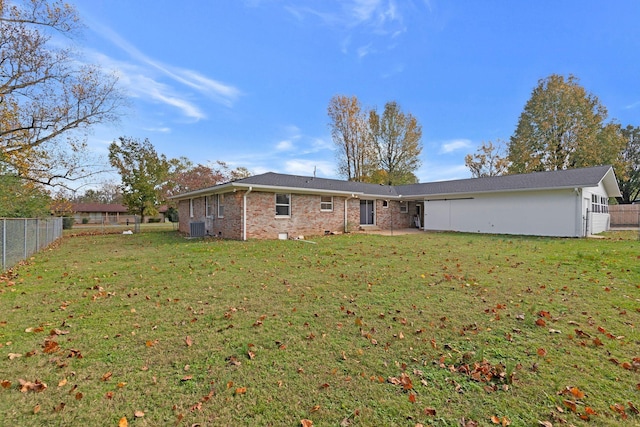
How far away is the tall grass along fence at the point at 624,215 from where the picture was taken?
2208cm

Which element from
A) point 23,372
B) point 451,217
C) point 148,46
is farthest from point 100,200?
point 23,372

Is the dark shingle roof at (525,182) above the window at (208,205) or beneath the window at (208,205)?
above

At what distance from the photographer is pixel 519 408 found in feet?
7.94

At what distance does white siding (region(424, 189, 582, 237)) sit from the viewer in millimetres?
14602

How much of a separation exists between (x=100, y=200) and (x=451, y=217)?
70.5m

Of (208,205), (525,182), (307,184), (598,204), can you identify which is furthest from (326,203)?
(598,204)

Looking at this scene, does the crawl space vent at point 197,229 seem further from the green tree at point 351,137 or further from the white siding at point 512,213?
the green tree at point 351,137

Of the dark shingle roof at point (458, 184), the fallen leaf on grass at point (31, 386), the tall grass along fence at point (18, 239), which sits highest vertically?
the dark shingle roof at point (458, 184)

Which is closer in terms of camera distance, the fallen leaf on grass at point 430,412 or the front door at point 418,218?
the fallen leaf on grass at point 430,412

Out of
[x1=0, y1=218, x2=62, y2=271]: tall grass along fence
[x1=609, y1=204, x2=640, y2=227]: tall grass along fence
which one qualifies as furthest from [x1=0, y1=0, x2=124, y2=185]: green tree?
[x1=609, y1=204, x2=640, y2=227]: tall grass along fence

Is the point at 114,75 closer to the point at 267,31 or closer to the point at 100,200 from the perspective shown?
the point at 267,31

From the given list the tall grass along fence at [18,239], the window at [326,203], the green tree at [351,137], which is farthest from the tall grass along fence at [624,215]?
the tall grass along fence at [18,239]

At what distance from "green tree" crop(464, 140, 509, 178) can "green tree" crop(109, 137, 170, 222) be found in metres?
34.2

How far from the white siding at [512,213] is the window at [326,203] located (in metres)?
7.46
